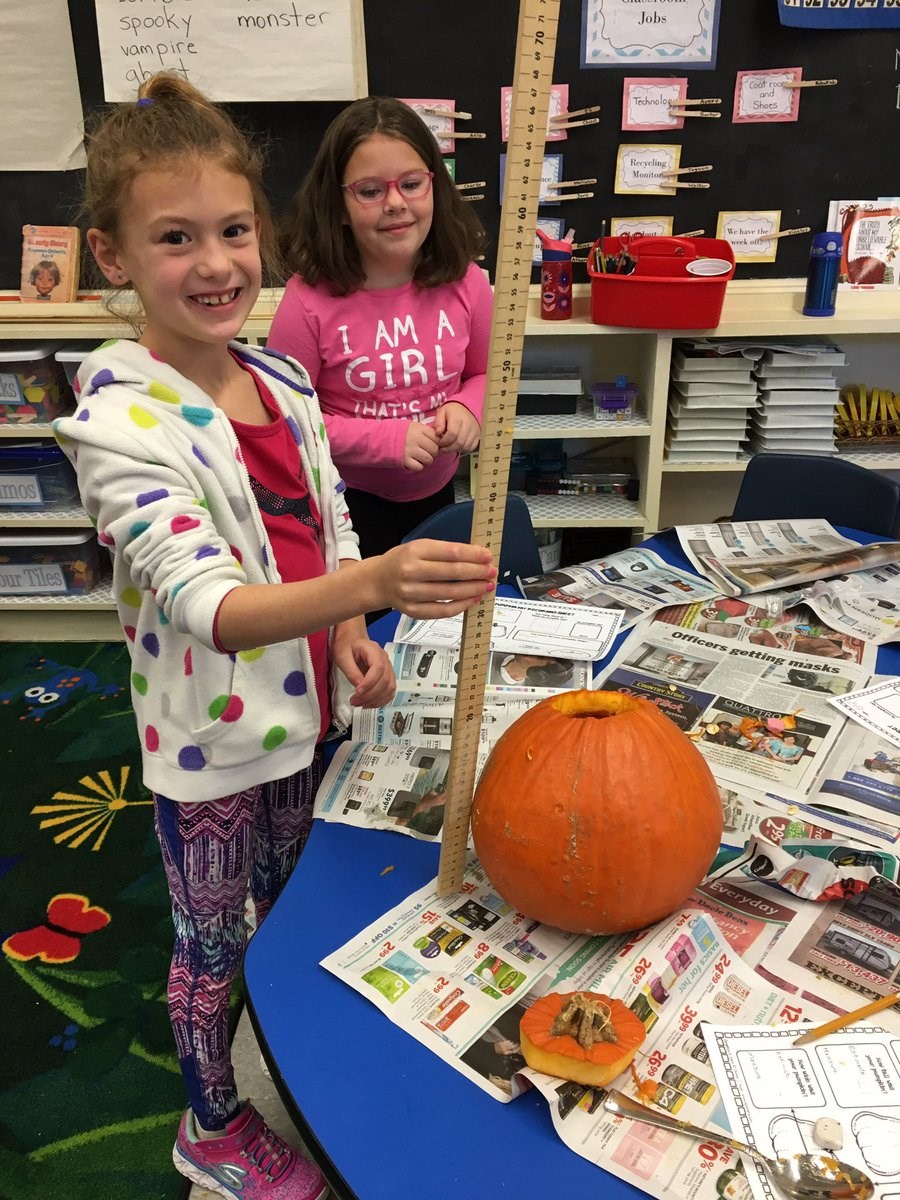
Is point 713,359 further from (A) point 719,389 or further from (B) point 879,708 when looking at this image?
(B) point 879,708

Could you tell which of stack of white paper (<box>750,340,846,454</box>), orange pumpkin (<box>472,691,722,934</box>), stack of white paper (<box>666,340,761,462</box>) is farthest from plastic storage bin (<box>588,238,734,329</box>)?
orange pumpkin (<box>472,691,722,934</box>)

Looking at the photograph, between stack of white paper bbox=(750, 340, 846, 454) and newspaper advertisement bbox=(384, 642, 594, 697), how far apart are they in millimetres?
1579

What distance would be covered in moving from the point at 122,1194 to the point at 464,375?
1.66 metres

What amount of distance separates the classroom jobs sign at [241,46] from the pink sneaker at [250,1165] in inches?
104

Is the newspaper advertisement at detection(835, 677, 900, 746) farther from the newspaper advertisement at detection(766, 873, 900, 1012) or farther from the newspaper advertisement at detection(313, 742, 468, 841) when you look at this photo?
the newspaper advertisement at detection(313, 742, 468, 841)

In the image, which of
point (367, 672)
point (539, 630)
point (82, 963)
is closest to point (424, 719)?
point (367, 672)

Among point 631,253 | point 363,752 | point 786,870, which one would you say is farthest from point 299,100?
point 786,870

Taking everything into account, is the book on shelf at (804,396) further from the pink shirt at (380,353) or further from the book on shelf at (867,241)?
the pink shirt at (380,353)

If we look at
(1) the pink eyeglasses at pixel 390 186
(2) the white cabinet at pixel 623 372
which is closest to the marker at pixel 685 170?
(2) the white cabinet at pixel 623 372

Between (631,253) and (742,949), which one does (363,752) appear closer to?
(742,949)

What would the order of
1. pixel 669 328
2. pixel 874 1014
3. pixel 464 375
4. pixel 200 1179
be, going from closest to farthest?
pixel 874 1014 → pixel 200 1179 → pixel 464 375 → pixel 669 328

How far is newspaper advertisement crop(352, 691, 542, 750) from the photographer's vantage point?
1222 mm

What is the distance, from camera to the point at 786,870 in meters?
0.94

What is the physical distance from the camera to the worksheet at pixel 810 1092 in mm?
682
